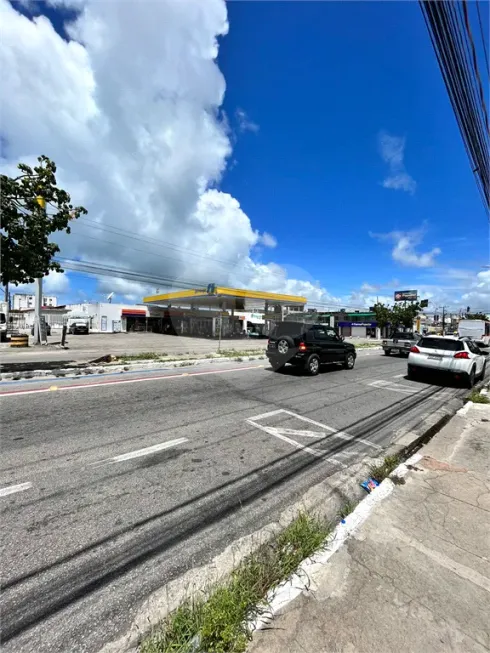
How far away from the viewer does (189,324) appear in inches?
2019

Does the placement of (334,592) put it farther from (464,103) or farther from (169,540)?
(464,103)

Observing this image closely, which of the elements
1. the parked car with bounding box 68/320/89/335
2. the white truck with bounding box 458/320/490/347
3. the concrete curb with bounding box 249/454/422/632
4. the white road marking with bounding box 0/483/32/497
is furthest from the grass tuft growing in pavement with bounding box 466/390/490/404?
the parked car with bounding box 68/320/89/335

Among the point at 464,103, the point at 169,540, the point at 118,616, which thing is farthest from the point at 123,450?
the point at 464,103

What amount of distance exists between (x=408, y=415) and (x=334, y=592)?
19.6 ft

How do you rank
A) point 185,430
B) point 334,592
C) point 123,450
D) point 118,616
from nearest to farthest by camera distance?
1. point 118,616
2. point 334,592
3. point 123,450
4. point 185,430

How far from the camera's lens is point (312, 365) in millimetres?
11789

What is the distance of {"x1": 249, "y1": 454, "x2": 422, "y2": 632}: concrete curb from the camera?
6.70ft

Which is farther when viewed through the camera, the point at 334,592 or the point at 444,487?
the point at 444,487

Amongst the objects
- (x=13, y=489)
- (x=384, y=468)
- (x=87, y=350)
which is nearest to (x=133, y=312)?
(x=87, y=350)

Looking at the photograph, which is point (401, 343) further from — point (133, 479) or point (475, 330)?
point (133, 479)

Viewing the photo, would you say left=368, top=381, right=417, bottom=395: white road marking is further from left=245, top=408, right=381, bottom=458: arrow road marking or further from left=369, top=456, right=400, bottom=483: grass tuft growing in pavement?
left=369, top=456, right=400, bottom=483: grass tuft growing in pavement

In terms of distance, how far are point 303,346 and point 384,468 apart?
736cm

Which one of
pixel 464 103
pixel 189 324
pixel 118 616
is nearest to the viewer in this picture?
pixel 118 616

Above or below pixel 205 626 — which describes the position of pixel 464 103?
above
